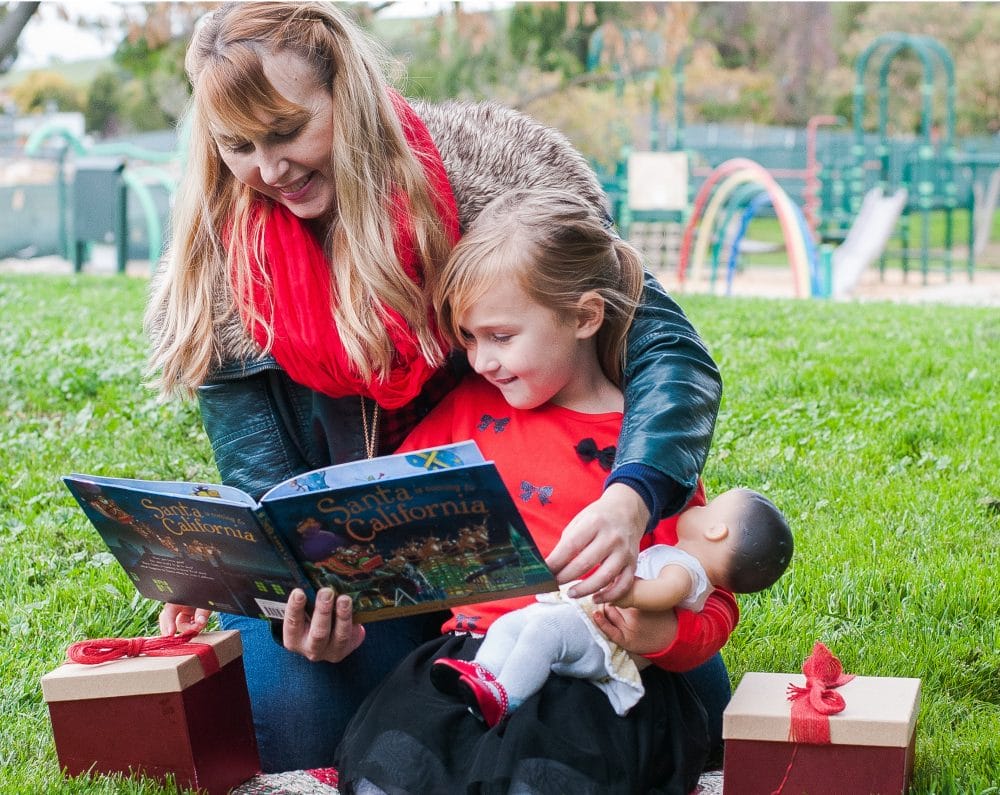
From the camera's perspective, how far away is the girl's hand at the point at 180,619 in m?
2.37

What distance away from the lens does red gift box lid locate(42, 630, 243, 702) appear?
2.17 m

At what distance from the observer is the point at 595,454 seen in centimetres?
228

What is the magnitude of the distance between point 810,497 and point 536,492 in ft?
5.76

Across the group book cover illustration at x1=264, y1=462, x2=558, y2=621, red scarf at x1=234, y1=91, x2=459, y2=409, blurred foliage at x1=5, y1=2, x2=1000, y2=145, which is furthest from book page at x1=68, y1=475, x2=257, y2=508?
blurred foliage at x1=5, y1=2, x2=1000, y2=145

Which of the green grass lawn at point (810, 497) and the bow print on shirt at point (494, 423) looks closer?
the bow print on shirt at point (494, 423)

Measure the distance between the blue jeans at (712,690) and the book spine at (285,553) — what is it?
714 millimetres

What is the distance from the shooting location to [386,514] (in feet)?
6.11

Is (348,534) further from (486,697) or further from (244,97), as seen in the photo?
(244,97)

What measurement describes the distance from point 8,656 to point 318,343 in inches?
42.9

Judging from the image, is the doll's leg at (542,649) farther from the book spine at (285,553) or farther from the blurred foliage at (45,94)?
the blurred foliage at (45,94)

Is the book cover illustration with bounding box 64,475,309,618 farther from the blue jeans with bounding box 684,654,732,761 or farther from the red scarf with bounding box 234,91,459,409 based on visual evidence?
the blue jeans with bounding box 684,654,732,761

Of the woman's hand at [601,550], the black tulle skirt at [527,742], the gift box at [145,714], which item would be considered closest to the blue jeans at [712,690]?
the black tulle skirt at [527,742]

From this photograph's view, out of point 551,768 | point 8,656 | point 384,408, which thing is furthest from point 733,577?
point 8,656

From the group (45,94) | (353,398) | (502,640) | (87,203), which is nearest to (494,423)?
(353,398)
